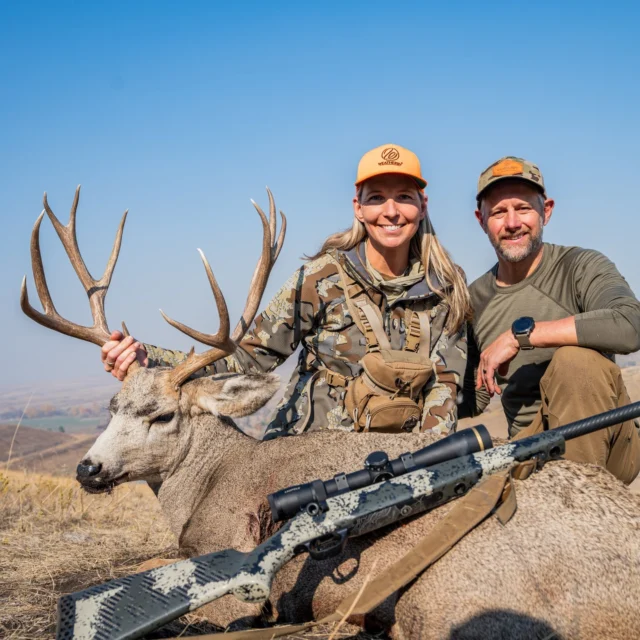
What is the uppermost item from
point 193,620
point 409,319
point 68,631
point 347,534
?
point 409,319

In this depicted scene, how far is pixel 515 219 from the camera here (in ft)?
21.3

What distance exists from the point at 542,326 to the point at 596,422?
1428mm

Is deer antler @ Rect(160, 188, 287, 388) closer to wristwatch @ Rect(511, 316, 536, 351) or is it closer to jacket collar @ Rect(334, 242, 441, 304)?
jacket collar @ Rect(334, 242, 441, 304)

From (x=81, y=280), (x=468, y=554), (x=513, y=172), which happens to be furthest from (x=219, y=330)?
(x=513, y=172)

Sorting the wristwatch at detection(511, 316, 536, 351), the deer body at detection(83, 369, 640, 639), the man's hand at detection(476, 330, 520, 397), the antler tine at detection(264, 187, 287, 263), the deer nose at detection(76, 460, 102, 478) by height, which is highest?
the antler tine at detection(264, 187, 287, 263)

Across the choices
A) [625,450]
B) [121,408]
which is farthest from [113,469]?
[625,450]

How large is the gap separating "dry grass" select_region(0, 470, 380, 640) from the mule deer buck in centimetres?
46

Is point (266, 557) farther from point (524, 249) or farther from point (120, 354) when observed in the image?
point (524, 249)

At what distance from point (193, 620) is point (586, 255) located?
4513 millimetres

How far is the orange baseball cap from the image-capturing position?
246 inches

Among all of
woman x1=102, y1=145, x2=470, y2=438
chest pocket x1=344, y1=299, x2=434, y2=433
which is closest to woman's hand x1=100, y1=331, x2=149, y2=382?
woman x1=102, y1=145, x2=470, y2=438

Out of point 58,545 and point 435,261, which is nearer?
point 58,545

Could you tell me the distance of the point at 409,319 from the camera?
6.28m

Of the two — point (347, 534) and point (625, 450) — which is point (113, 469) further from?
point (625, 450)
